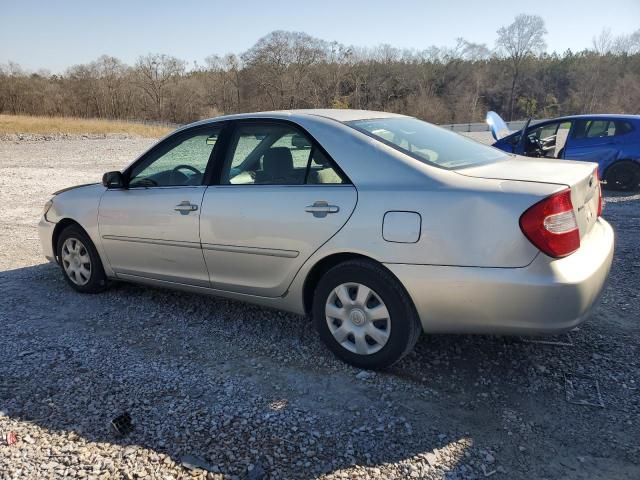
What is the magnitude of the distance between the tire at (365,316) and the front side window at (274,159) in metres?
0.62

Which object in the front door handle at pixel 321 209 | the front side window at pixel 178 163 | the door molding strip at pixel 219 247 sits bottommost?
the door molding strip at pixel 219 247

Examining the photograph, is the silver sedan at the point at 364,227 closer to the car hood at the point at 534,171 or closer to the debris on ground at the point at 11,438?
the car hood at the point at 534,171

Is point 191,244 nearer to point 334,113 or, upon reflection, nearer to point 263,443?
point 334,113

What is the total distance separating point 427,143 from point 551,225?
1.14 metres

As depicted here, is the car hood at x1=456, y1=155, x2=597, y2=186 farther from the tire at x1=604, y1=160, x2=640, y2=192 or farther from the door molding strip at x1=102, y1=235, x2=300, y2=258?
the tire at x1=604, y1=160, x2=640, y2=192

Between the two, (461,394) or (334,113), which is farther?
(334,113)

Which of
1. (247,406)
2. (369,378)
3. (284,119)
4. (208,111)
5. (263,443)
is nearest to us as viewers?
(263,443)

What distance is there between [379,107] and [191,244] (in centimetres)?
6817

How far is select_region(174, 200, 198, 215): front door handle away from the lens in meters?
3.76

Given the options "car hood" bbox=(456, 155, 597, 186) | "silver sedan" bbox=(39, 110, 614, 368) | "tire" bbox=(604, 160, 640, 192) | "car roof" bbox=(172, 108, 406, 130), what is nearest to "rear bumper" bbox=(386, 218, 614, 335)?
"silver sedan" bbox=(39, 110, 614, 368)

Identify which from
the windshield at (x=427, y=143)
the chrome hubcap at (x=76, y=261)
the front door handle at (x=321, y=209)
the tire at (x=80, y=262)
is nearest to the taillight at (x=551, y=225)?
the windshield at (x=427, y=143)

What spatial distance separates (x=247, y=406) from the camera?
288cm

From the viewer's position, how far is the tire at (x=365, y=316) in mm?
2994

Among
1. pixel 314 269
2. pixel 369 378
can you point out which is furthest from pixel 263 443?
pixel 314 269
